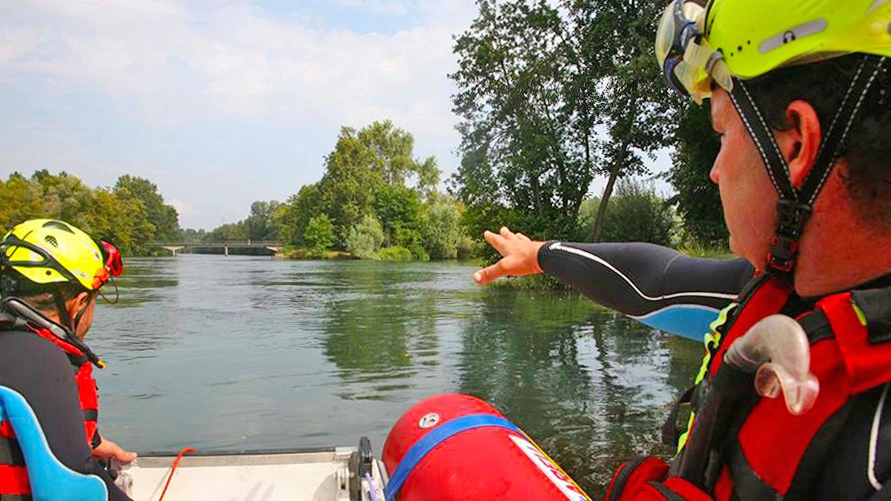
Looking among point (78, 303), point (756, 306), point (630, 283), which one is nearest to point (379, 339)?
point (78, 303)

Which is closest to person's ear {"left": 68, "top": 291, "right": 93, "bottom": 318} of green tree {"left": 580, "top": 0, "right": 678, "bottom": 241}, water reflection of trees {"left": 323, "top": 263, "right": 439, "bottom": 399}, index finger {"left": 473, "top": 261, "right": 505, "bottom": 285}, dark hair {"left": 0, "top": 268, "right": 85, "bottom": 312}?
dark hair {"left": 0, "top": 268, "right": 85, "bottom": 312}

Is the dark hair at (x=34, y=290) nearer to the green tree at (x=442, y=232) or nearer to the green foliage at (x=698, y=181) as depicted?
the green foliage at (x=698, y=181)

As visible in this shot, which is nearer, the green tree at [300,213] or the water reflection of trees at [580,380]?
the water reflection of trees at [580,380]

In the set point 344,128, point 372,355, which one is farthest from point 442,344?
point 344,128

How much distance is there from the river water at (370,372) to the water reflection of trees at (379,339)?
0.04m

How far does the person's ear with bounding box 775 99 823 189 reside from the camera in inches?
34.9

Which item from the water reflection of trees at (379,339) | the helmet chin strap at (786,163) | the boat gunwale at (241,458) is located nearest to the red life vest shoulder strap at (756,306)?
the helmet chin strap at (786,163)

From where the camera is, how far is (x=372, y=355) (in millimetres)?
11781

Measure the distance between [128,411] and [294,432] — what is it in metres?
2.55

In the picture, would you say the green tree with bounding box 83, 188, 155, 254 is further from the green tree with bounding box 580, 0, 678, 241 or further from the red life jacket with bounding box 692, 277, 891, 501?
the red life jacket with bounding box 692, 277, 891, 501

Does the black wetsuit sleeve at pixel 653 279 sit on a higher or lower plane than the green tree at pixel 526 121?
lower

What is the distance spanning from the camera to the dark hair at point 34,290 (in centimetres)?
291

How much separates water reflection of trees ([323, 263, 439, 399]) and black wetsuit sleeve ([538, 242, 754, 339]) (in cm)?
718

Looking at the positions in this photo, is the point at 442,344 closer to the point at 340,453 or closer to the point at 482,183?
the point at 340,453
